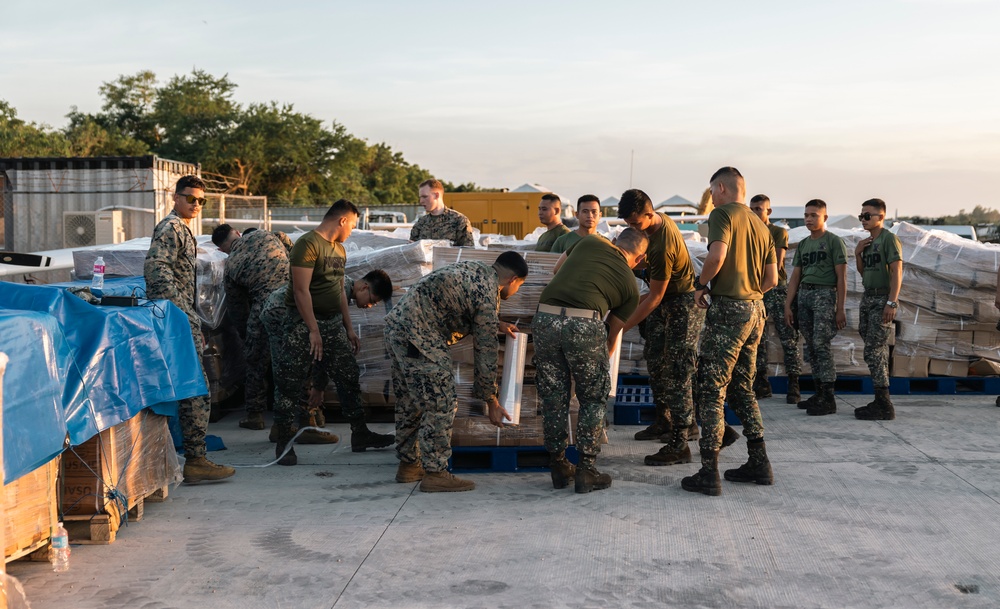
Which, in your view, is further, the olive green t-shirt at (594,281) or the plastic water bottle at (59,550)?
the olive green t-shirt at (594,281)

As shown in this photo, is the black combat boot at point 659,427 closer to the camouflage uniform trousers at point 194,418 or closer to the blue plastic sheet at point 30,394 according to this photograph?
the camouflage uniform trousers at point 194,418

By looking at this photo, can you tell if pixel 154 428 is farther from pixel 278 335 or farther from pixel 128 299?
pixel 278 335

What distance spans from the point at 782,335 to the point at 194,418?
5.83m

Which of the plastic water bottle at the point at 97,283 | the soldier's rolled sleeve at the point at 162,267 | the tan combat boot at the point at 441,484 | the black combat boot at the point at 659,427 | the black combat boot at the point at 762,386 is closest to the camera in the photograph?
the plastic water bottle at the point at 97,283

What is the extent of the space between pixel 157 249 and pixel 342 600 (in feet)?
10.5

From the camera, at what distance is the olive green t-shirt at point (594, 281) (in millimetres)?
5691

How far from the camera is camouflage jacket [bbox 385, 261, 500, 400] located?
18.7ft

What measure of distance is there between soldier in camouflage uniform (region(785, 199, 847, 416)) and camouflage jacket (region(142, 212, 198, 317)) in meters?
5.60

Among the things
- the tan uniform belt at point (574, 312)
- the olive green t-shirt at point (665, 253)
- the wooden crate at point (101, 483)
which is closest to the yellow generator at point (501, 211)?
the olive green t-shirt at point (665, 253)

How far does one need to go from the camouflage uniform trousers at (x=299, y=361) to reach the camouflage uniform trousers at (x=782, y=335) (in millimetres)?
4301

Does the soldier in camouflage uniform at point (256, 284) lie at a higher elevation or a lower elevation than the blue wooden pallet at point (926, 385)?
higher

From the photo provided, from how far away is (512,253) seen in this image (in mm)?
5883

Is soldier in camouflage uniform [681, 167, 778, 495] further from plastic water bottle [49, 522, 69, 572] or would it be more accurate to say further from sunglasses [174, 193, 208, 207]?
plastic water bottle [49, 522, 69, 572]

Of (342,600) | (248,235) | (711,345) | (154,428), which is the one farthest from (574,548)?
(248,235)
